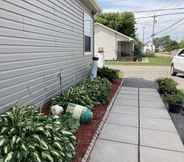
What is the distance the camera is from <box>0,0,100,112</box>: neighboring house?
315cm

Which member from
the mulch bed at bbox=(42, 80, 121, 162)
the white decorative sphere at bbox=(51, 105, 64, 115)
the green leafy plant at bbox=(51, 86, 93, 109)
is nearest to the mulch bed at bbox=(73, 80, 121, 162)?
the mulch bed at bbox=(42, 80, 121, 162)

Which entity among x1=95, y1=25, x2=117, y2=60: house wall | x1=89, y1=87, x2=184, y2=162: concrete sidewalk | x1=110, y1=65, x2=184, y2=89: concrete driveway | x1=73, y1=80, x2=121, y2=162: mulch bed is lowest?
x1=89, y1=87, x2=184, y2=162: concrete sidewalk

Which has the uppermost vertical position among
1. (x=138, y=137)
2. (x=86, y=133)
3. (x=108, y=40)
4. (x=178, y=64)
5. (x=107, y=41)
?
(x=108, y=40)

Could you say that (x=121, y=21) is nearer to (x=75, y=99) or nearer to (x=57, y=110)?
(x=75, y=99)

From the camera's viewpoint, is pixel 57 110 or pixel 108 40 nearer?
pixel 57 110

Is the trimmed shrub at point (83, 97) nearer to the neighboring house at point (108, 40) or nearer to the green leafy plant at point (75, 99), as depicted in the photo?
Result: the green leafy plant at point (75, 99)

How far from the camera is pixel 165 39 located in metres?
108

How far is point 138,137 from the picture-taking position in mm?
3721

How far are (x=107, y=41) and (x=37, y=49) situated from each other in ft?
73.1

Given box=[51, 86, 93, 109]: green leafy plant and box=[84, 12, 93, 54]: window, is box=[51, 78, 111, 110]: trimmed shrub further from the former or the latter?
box=[84, 12, 93, 54]: window

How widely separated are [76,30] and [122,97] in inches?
103

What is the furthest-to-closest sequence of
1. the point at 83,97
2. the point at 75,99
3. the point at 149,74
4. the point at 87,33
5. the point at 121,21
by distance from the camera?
1. the point at 121,21
2. the point at 149,74
3. the point at 87,33
4. the point at 83,97
5. the point at 75,99

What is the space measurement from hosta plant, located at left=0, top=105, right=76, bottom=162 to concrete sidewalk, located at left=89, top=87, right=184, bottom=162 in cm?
63

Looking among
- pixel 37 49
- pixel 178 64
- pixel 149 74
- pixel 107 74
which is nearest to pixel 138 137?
pixel 37 49
